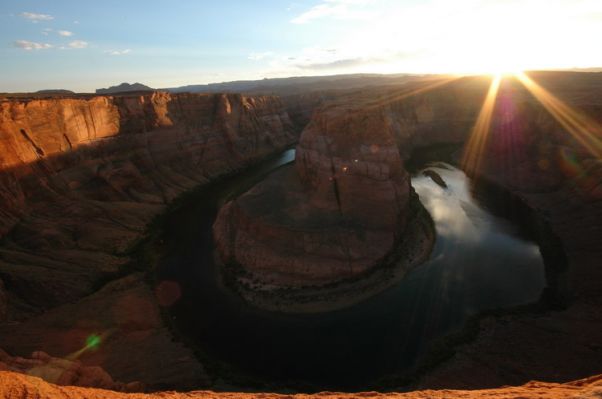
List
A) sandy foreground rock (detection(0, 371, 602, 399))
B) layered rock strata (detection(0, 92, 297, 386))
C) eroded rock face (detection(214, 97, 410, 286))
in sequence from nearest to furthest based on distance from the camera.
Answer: sandy foreground rock (detection(0, 371, 602, 399)) → layered rock strata (detection(0, 92, 297, 386)) → eroded rock face (detection(214, 97, 410, 286))

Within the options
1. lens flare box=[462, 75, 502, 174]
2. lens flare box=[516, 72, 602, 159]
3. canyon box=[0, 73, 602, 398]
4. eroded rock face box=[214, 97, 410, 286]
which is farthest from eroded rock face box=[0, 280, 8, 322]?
lens flare box=[462, 75, 502, 174]

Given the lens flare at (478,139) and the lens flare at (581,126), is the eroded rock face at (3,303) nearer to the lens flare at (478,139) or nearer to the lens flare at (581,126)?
the lens flare at (581,126)

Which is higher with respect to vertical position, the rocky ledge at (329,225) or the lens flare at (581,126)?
the lens flare at (581,126)

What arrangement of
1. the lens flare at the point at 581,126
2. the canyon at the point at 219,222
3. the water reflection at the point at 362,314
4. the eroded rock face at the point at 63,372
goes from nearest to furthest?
the eroded rock face at the point at 63,372 → the canyon at the point at 219,222 → the water reflection at the point at 362,314 → the lens flare at the point at 581,126

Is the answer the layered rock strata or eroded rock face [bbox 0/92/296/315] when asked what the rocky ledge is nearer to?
the layered rock strata

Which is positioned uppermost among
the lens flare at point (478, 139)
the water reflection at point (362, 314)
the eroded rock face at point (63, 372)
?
the lens flare at point (478, 139)

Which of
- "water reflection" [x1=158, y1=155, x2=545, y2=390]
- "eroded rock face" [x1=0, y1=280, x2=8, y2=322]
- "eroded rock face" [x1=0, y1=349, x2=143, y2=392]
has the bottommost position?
"water reflection" [x1=158, y1=155, x2=545, y2=390]

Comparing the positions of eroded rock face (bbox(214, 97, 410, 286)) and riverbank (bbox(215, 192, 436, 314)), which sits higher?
eroded rock face (bbox(214, 97, 410, 286))

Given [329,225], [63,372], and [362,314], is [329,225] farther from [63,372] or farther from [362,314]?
[63,372]

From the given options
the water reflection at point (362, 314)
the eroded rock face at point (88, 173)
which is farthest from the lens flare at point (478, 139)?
the eroded rock face at point (88, 173)

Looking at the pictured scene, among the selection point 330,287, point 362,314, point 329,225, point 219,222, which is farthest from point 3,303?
point 362,314
